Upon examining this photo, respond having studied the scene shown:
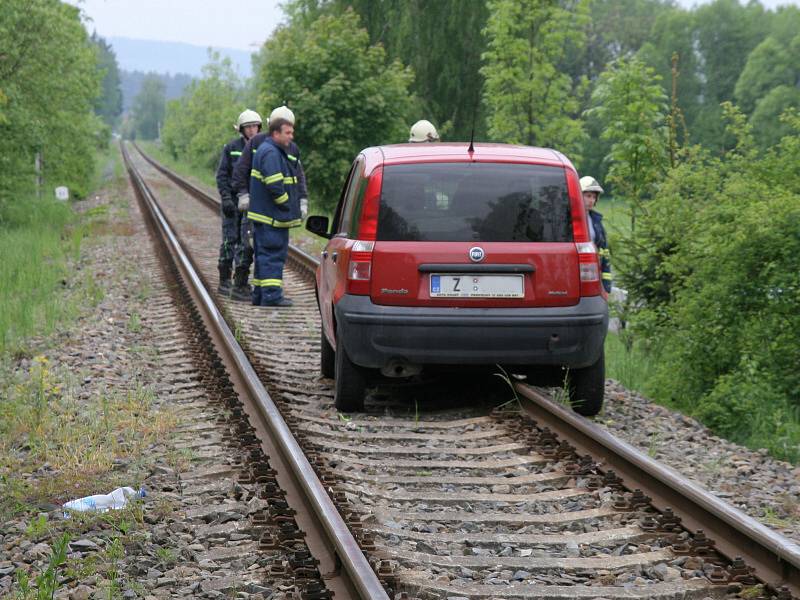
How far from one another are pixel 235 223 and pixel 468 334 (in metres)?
7.28

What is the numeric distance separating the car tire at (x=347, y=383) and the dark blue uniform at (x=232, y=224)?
18.7 ft

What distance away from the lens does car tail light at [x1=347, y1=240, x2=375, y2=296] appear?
7145mm

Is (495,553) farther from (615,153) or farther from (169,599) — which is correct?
(615,153)

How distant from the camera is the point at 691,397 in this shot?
10195mm

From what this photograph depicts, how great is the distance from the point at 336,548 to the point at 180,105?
10602cm

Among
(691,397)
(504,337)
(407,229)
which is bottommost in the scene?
(691,397)

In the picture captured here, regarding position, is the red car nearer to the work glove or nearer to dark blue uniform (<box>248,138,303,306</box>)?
dark blue uniform (<box>248,138,303,306</box>)

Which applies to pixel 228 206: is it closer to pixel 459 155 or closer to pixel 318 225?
pixel 318 225

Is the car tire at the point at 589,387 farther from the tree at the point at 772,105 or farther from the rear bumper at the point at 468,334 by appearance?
the tree at the point at 772,105

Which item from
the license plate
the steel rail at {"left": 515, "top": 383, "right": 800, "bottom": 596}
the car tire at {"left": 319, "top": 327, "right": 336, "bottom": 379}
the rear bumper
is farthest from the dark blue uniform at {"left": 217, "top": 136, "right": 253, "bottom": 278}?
the steel rail at {"left": 515, "top": 383, "right": 800, "bottom": 596}

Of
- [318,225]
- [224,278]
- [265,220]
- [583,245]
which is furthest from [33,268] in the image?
[583,245]

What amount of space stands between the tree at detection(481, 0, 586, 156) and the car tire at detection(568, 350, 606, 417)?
18578mm

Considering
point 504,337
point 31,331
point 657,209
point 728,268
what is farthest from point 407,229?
point 657,209

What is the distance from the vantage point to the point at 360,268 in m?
7.17
